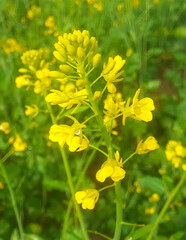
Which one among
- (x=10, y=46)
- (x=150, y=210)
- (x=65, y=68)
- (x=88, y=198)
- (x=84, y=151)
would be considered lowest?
(x=150, y=210)

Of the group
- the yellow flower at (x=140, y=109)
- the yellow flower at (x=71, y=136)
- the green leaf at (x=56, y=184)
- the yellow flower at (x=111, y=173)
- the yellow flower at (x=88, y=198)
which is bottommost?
the green leaf at (x=56, y=184)

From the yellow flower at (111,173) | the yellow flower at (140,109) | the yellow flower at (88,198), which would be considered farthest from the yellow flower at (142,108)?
the yellow flower at (88,198)

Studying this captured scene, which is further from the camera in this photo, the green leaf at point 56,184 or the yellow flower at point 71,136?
the green leaf at point 56,184

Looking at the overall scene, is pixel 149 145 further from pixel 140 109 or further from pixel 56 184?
pixel 56 184

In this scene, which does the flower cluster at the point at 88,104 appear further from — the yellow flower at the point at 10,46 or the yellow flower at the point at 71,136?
the yellow flower at the point at 10,46

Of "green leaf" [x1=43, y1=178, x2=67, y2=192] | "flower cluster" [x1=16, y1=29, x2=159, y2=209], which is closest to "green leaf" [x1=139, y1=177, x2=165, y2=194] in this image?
"green leaf" [x1=43, y1=178, x2=67, y2=192]

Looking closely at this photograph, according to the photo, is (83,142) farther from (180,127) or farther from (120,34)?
(120,34)

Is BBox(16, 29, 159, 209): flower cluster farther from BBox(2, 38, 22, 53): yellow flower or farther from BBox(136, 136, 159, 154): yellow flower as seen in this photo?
BBox(2, 38, 22, 53): yellow flower

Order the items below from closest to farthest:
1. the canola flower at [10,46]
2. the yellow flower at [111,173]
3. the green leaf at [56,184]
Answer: the yellow flower at [111,173] < the green leaf at [56,184] < the canola flower at [10,46]

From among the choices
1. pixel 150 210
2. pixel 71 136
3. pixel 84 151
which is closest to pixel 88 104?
pixel 71 136
